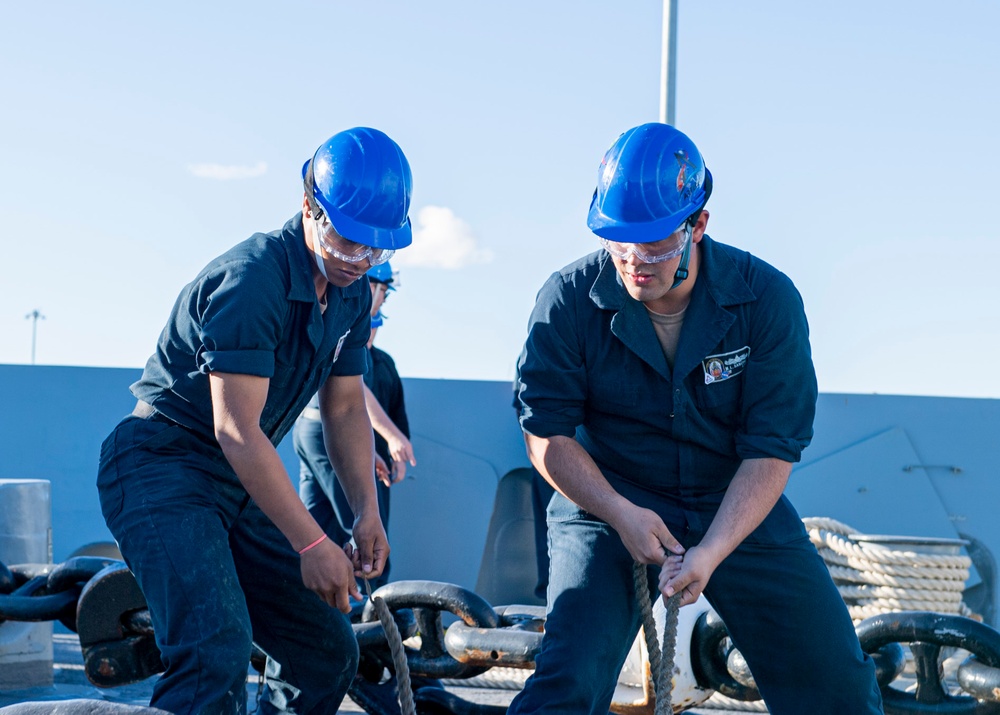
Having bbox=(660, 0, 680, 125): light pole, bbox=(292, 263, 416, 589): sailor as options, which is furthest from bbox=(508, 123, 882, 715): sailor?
bbox=(660, 0, 680, 125): light pole

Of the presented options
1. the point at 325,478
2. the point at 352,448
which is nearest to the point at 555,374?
the point at 352,448

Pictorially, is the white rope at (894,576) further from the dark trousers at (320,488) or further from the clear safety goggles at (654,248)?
the clear safety goggles at (654,248)

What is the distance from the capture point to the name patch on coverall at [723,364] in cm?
298

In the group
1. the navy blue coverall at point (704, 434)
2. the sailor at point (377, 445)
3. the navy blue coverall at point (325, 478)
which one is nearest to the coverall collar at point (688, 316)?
the navy blue coverall at point (704, 434)

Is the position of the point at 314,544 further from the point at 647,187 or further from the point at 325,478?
the point at 325,478

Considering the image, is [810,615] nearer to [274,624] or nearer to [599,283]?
[599,283]

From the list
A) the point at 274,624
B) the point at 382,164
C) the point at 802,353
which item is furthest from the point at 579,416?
the point at 274,624

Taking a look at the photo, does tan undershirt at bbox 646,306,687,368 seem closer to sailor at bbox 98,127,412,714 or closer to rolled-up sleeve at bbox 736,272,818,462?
rolled-up sleeve at bbox 736,272,818,462

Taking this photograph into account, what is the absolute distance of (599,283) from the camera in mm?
3023

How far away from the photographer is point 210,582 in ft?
9.28

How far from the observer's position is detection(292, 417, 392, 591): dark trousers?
5.23m

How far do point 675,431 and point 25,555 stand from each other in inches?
125

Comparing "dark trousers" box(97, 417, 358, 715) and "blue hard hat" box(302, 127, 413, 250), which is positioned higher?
"blue hard hat" box(302, 127, 413, 250)

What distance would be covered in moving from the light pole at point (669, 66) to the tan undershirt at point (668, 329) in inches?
160
